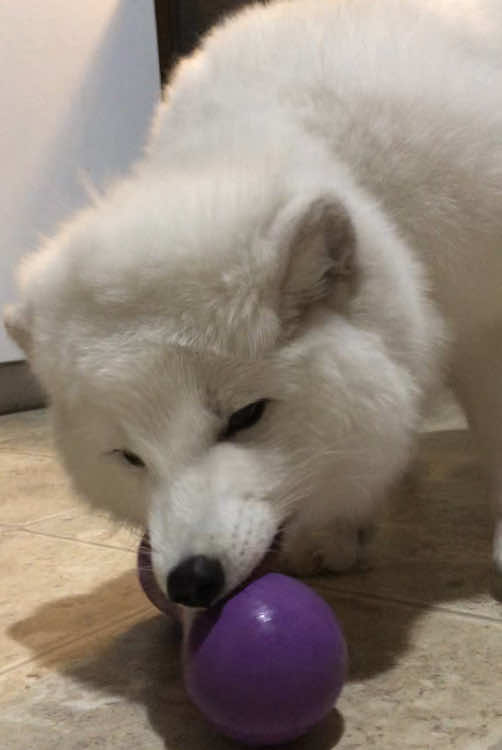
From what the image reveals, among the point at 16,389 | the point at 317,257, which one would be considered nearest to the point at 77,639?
the point at 317,257

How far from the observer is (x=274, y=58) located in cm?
183

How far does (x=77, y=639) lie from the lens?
1.80 meters

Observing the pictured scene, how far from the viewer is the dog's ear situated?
147 centimetres

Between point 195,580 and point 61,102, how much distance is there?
3.15 m

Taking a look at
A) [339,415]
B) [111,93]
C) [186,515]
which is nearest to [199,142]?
[339,415]

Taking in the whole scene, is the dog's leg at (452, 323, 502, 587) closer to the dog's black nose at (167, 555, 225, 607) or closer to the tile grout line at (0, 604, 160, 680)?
the tile grout line at (0, 604, 160, 680)

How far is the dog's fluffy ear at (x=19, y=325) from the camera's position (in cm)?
170

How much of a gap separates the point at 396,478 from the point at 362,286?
36cm

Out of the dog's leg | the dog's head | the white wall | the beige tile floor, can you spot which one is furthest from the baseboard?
the dog's head

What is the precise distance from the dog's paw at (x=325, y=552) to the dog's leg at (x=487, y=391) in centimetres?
28

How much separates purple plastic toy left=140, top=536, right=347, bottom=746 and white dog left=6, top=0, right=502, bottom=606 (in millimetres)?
59

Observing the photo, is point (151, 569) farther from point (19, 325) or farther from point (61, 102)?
point (61, 102)

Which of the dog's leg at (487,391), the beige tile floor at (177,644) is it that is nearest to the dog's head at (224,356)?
the beige tile floor at (177,644)

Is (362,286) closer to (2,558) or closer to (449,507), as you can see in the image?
(449,507)
